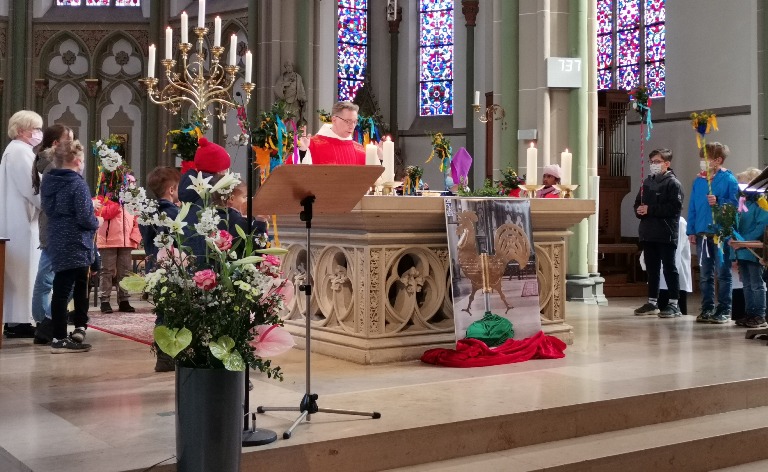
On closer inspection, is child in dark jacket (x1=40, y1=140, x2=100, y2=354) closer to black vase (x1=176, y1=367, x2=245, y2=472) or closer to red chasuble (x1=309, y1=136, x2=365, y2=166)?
red chasuble (x1=309, y1=136, x2=365, y2=166)

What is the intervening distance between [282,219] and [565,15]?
528 centimetres

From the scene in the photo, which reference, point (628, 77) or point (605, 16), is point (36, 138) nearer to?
point (628, 77)

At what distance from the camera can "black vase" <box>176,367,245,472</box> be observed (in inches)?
145

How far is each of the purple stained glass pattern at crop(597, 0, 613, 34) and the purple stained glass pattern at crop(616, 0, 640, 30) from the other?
0.15m

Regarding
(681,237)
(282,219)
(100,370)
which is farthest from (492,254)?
(681,237)

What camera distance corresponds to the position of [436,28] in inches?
722

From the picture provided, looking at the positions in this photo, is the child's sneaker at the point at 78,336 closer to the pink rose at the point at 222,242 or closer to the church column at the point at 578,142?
the pink rose at the point at 222,242

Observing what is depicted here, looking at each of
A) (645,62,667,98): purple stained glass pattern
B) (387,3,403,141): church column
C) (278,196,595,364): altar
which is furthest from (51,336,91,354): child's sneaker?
(387,3,403,141): church column

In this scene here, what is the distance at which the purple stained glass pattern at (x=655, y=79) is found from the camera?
50.3 feet

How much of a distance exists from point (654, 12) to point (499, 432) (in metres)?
12.3

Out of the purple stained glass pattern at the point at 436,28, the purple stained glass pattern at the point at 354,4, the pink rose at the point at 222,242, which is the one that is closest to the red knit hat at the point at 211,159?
the pink rose at the point at 222,242

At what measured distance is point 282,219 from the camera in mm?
7086

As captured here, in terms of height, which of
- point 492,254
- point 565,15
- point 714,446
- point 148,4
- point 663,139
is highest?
point 148,4

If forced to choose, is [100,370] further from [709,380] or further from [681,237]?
[681,237]
